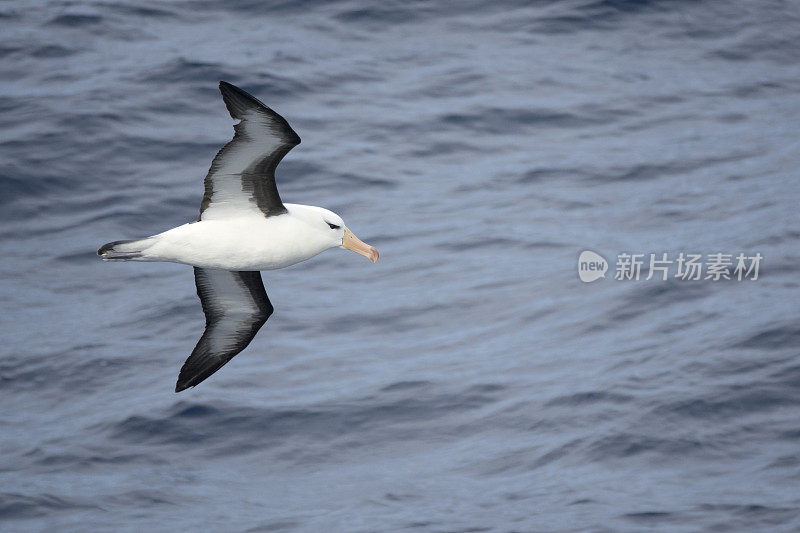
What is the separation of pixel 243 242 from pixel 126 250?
2.84ft

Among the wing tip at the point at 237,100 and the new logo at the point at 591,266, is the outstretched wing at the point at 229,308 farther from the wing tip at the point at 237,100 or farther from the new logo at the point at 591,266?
the new logo at the point at 591,266

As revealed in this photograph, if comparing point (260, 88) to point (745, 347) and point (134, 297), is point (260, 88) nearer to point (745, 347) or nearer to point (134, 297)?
point (134, 297)

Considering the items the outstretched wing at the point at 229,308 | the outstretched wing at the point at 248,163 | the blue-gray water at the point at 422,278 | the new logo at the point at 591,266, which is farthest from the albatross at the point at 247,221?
the new logo at the point at 591,266

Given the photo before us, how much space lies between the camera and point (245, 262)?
9141mm

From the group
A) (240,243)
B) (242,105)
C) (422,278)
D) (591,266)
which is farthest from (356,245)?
(591,266)

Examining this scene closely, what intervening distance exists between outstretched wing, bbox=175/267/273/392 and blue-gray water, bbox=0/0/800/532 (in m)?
2.88

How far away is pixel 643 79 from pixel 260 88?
6992 millimetres

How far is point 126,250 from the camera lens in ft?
28.6

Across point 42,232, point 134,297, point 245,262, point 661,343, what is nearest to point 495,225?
point 661,343

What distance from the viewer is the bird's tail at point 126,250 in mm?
8699

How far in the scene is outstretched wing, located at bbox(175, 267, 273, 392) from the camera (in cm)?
1050

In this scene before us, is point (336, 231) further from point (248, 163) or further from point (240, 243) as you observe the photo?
point (248, 163)

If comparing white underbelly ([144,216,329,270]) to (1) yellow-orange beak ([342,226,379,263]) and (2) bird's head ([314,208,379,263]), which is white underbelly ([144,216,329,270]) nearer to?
(2) bird's head ([314,208,379,263])

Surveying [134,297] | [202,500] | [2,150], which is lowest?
[202,500]
